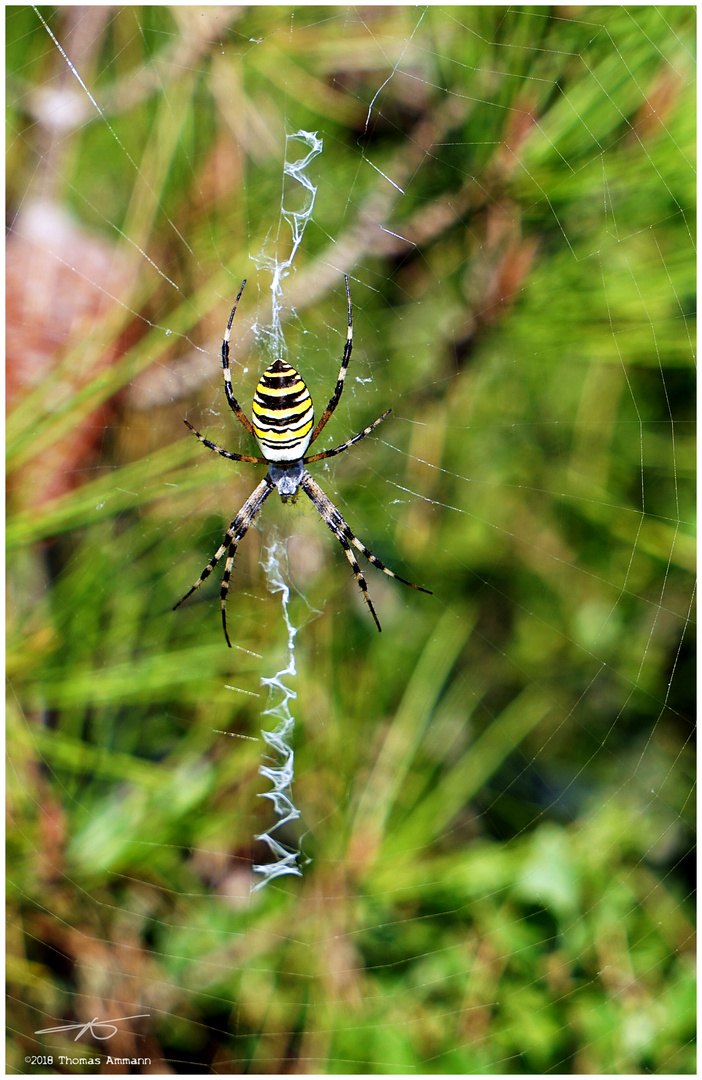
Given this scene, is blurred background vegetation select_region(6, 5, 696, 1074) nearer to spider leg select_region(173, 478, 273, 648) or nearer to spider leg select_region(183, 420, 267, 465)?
spider leg select_region(183, 420, 267, 465)

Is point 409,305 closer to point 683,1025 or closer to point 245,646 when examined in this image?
point 245,646
